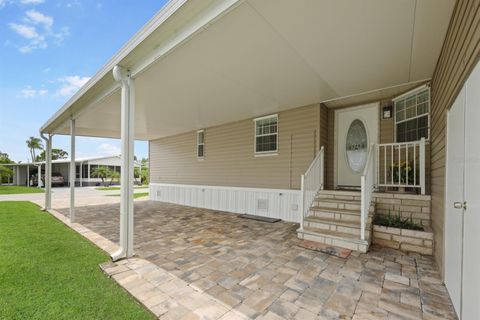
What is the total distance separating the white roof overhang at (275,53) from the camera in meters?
2.38

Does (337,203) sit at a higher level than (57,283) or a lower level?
higher

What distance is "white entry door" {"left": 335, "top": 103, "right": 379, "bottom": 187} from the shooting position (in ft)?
17.7

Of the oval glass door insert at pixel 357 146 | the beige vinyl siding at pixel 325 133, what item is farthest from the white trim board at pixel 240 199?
the oval glass door insert at pixel 357 146

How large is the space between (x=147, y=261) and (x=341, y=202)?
3793 millimetres

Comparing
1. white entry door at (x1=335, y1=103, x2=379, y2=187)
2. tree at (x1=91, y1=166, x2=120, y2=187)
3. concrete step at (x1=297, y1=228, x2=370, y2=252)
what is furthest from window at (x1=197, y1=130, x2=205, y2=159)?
tree at (x1=91, y1=166, x2=120, y2=187)

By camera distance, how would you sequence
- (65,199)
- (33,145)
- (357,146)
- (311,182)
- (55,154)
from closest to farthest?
(311,182) → (357,146) → (65,199) → (33,145) → (55,154)

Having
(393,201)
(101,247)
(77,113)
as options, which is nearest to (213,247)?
(101,247)

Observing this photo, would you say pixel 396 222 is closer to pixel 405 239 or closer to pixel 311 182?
pixel 405 239

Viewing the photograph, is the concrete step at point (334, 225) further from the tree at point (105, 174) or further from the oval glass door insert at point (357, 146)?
the tree at point (105, 174)

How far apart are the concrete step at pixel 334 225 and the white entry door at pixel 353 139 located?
5.47ft

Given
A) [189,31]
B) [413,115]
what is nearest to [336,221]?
[413,115]

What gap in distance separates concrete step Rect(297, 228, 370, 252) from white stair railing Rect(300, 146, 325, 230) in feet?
0.69

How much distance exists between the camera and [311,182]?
16.6ft

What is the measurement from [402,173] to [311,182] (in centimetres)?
179
